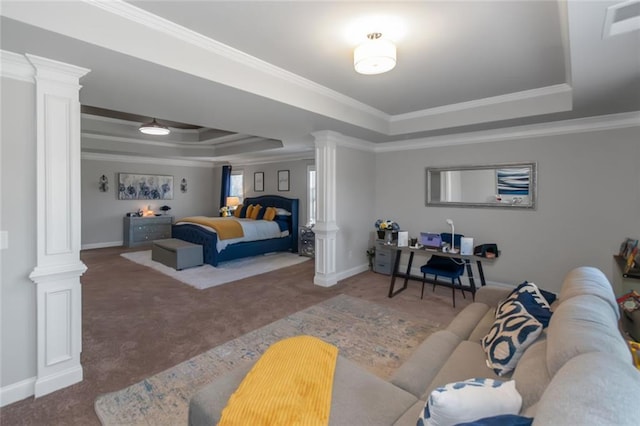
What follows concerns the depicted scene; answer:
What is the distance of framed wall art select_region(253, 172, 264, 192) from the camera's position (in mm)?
8023

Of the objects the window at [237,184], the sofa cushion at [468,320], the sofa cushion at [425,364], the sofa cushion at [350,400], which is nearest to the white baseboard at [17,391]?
the sofa cushion at [350,400]

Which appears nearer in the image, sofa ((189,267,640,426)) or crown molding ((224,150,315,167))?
sofa ((189,267,640,426))

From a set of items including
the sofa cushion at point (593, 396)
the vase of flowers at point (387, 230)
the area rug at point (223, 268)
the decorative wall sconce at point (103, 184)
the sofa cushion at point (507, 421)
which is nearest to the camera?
the sofa cushion at point (593, 396)

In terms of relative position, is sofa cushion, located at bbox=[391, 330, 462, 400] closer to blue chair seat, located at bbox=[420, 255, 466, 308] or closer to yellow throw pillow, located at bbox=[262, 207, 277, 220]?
blue chair seat, located at bbox=[420, 255, 466, 308]

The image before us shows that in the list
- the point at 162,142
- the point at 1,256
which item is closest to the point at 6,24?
the point at 1,256

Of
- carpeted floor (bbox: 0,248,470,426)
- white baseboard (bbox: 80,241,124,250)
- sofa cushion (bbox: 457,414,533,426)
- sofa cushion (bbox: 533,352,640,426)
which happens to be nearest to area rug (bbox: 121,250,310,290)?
carpeted floor (bbox: 0,248,470,426)

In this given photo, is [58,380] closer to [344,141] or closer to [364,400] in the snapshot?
[364,400]

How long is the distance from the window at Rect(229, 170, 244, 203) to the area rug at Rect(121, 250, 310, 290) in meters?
2.69

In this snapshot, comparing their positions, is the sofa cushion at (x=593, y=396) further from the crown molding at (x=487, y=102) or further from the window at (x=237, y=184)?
the window at (x=237, y=184)

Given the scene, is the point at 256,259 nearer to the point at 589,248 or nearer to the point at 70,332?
the point at 70,332

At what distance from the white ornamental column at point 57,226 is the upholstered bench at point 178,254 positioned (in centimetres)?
311

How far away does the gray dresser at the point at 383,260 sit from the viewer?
503 centimetres

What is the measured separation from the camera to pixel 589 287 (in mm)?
1615

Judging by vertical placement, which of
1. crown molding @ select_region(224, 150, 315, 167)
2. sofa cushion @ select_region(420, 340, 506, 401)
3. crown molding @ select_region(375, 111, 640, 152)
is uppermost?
crown molding @ select_region(224, 150, 315, 167)
